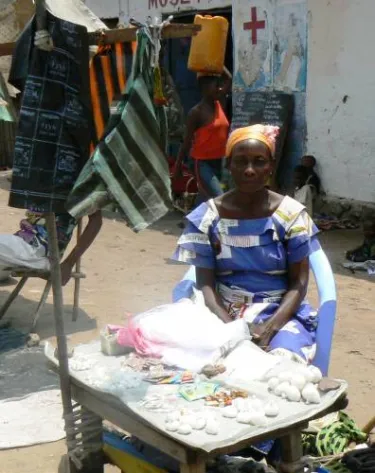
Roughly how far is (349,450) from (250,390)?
0.91 metres

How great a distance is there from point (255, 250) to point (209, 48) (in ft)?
13.8

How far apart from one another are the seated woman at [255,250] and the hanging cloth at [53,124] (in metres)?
0.67

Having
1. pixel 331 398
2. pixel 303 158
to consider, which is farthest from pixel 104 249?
pixel 331 398

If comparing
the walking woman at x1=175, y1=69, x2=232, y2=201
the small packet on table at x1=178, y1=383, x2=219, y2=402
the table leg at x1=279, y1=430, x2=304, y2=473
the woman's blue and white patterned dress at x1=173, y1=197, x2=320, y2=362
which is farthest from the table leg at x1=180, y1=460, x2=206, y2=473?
the walking woman at x1=175, y1=69, x2=232, y2=201

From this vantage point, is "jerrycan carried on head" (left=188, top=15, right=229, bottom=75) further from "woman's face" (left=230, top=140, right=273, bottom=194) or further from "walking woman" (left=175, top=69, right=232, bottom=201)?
"woman's face" (left=230, top=140, right=273, bottom=194)

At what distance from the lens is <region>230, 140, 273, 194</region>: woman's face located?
313cm

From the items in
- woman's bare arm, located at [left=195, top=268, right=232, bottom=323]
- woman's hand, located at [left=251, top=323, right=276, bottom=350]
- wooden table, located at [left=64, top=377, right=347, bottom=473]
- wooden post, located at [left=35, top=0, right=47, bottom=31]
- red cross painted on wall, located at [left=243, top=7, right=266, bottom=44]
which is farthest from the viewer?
red cross painted on wall, located at [left=243, top=7, right=266, bottom=44]

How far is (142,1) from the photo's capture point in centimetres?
1047

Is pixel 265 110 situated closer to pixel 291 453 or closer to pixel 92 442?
pixel 92 442

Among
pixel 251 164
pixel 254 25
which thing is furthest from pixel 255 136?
pixel 254 25

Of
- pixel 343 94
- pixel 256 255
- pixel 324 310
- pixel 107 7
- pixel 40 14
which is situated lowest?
pixel 324 310

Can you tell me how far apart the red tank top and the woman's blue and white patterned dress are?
3707 millimetres

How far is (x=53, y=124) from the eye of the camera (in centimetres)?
282

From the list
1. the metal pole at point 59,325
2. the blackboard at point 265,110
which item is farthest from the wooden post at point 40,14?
the blackboard at point 265,110
